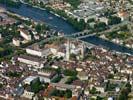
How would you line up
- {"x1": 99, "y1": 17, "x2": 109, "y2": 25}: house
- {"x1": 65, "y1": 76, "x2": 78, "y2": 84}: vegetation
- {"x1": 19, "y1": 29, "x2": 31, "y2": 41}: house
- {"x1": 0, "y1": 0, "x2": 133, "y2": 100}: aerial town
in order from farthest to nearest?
{"x1": 99, "y1": 17, "x2": 109, "y2": 25}: house → {"x1": 19, "y1": 29, "x2": 31, "y2": 41}: house → {"x1": 65, "y1": 76, "x2": 78, "y2": 84}: vegetation → {"x1": 0, "y1": 0, "x2": 133, "y2": 100}: aerial town

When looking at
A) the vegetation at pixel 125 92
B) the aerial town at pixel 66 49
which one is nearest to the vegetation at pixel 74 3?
the aerial town at pixel 66 49

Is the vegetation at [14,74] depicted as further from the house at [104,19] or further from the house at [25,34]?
the house at [104,19]

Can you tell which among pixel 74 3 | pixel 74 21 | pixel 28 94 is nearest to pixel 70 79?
pixel 28 94

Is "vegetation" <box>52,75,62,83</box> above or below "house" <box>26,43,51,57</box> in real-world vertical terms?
below

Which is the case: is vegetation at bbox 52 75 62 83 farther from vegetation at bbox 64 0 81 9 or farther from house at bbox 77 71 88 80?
vegetation at bbox 64 0 81 9

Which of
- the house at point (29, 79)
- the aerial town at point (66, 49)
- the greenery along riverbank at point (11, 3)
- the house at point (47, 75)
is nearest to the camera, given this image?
the aerial town at point (66, 49)

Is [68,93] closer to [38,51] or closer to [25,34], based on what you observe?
[38,51]

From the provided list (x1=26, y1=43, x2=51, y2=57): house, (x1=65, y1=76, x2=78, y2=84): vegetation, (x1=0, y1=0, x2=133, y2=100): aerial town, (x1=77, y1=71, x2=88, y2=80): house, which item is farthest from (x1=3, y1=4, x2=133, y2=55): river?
(x1=65, y1=76, x2=78, y2=84): vegetation
